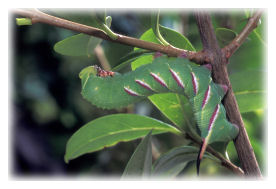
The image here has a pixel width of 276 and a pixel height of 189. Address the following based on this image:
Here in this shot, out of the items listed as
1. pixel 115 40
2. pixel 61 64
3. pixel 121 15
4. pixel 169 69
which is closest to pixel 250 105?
pixel 169 69

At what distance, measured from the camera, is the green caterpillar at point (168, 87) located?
115 centimetres

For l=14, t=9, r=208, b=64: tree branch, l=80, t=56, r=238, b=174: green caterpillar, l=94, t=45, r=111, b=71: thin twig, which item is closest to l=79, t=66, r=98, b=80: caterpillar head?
l=80, t=56, r=238, b=174: green caterpillar

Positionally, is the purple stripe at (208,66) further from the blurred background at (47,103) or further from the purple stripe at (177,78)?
the blurred background at (47,103)

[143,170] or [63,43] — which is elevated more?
[63,43]

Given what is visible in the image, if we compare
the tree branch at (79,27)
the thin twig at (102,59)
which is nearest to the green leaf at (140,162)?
the tree branch at (79,27)

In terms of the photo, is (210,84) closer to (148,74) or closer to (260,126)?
(148,74)

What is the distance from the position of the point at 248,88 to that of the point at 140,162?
0.52m

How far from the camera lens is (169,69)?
1.23m

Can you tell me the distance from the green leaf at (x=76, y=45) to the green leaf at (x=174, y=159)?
0.45 metres

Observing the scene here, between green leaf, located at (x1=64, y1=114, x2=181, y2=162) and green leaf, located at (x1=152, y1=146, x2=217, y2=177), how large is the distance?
7cm

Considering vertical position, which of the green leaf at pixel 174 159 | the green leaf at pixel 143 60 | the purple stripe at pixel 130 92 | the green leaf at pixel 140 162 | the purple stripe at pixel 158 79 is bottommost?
the green leaf at pixel 174 159

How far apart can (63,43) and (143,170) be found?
48 cm

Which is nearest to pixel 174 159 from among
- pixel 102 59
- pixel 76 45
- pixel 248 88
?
pixel 248 88

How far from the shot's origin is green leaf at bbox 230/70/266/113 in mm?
1326
